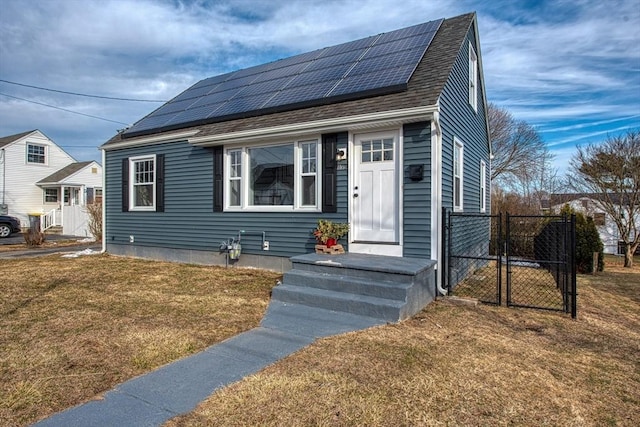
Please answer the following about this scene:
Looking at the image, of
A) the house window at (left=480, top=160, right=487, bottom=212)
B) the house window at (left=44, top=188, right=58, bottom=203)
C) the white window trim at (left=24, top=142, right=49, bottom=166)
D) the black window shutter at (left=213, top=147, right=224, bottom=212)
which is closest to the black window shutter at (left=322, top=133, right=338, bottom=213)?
the black window shutter at (left=213, top=147, right=224, bottom=212)

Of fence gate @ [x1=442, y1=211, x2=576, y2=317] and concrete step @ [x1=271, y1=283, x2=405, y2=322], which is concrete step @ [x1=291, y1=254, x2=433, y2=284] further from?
fence gate @ [x1=442, y1=211, x2=576, y2=317]

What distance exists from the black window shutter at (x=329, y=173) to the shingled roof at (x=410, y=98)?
44cm

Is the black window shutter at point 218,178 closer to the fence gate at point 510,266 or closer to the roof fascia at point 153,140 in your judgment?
the roof fascia at point 153,140

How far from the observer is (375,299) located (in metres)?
4.60

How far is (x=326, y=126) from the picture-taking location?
20.7ft

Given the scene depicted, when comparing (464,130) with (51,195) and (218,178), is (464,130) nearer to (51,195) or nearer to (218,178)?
(218,178)

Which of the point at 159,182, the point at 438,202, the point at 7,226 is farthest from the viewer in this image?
the point at 7,226

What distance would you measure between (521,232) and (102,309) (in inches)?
419

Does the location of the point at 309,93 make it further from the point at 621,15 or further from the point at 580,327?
the point at 621,15

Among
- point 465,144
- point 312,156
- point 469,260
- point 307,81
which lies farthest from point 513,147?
point 312,156

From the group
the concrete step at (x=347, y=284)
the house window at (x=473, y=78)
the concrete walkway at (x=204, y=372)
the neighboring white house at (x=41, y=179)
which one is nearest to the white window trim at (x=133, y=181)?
the concrete step at (x=347, y=284)

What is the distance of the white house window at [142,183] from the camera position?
372 inches

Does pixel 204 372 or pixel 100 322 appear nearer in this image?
pixel 204 372

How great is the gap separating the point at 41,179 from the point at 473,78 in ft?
83.5
